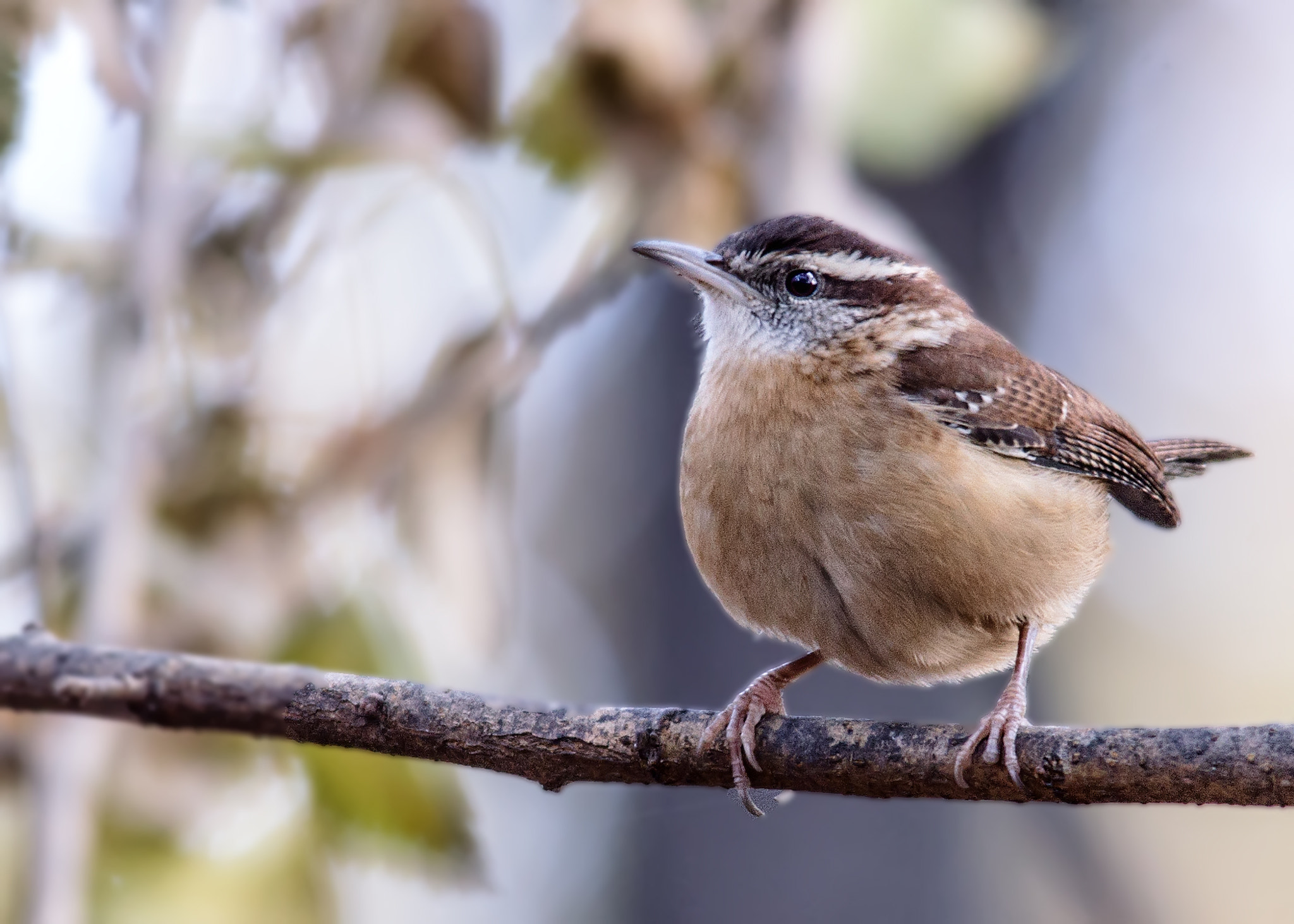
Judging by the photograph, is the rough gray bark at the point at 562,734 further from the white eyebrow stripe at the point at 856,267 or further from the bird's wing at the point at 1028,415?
the white eyebrow stripe at the point at 856,267

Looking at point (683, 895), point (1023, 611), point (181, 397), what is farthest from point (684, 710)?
point (683, 895)

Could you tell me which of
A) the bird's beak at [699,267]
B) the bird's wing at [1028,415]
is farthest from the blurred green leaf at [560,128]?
the bird's wing at [1028,415]

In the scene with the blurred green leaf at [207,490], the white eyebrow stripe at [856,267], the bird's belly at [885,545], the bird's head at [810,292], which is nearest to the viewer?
the bird's belly at [885,545]

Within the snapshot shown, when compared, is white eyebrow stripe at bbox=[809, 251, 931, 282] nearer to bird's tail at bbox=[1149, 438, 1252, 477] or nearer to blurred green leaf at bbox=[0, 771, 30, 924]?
bird's tail at bbox=[1149, 438, 1252, 477]

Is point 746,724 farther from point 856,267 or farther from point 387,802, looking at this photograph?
point 856,267

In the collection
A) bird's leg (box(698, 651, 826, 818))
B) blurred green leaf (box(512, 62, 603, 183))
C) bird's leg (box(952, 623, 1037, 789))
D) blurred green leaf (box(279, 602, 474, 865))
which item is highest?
blurred green leaf (box(512, 62, 603, 183))

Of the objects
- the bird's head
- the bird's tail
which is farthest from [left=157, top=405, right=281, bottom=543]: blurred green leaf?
the bird's tail

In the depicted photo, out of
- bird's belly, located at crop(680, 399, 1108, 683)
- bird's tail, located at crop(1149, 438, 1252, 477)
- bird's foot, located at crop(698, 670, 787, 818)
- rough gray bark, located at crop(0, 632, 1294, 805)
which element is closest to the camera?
rough gray bark, located at crop(0, 632, 1294, 805)

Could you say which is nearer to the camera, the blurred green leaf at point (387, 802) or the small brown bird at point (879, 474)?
A: the blurred green leaf at point (387, 802)

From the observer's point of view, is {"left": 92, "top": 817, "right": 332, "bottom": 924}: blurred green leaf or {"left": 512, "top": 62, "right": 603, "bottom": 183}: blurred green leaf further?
{"left": 512, "top": 62, "right": 603, "bottom": 183}: blurred green leaf
